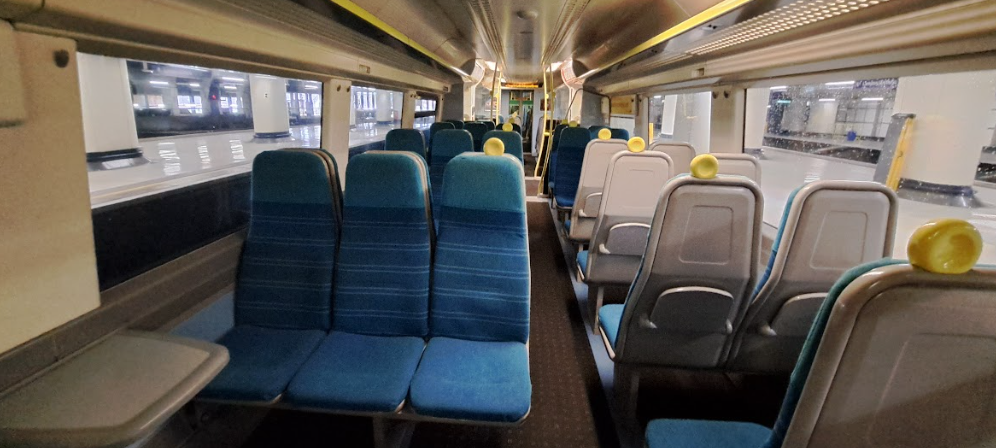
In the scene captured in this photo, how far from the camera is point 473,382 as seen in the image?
191 cm

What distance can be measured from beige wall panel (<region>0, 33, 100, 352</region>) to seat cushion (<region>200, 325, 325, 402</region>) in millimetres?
584

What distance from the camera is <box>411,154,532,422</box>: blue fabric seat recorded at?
2189 millimetres

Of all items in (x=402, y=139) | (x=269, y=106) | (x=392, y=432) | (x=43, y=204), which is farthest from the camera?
(x=269, y=106)

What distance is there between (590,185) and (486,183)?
2626 mm

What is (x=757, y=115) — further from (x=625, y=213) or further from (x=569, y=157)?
(x=625, y=213)

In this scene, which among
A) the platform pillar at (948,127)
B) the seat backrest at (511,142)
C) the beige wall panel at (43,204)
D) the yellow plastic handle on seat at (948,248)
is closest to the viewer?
the yellow plastic handle on seat at (948,248)

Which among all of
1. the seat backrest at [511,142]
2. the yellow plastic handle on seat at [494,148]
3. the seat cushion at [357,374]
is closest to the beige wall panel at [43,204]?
the seat cushion at [357,374]

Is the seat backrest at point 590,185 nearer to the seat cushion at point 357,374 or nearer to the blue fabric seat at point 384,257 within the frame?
the blue fabric seat at point 384,257

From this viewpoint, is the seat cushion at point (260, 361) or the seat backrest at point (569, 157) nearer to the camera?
the seat cushion at point (260, 361)

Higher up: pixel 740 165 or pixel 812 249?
pixel 740 165

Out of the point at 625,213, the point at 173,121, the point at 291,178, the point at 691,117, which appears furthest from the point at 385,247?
the point at 173,121

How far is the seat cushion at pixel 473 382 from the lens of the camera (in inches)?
69.9

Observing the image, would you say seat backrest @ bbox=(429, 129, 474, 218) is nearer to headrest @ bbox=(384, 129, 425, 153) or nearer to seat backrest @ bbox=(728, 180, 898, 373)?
headrest @ bbox=(384, 129, 425, 153)

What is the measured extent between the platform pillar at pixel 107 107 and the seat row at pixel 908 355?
31.7 ft
